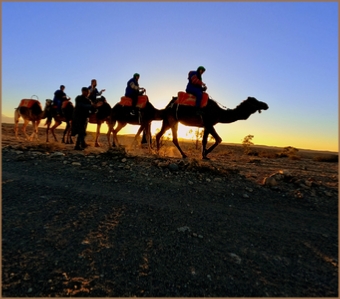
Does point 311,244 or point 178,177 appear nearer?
point 311,244

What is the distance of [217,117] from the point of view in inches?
442

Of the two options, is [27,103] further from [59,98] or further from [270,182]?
[270,182]

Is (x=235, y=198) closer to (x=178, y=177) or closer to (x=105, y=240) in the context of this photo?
(x=178, y=177)

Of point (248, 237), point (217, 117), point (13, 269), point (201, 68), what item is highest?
point (201, 68)

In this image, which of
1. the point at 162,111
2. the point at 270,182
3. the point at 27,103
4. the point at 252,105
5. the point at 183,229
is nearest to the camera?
the point at 183,229

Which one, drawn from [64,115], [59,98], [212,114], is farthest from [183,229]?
[59,98]

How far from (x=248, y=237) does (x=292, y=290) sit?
1.15 m

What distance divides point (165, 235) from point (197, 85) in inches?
313

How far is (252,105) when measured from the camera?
11023 millimetres

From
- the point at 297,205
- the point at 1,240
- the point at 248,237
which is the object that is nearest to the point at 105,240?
the point at 1,240

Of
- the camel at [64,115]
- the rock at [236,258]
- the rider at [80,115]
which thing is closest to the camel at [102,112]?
the camel at [64,115]

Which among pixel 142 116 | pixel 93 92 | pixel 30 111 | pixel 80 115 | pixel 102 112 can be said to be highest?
pixel 93 92

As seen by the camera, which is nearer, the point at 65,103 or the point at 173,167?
the point at 173,167

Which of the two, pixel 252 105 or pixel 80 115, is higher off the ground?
pixel 252 105
